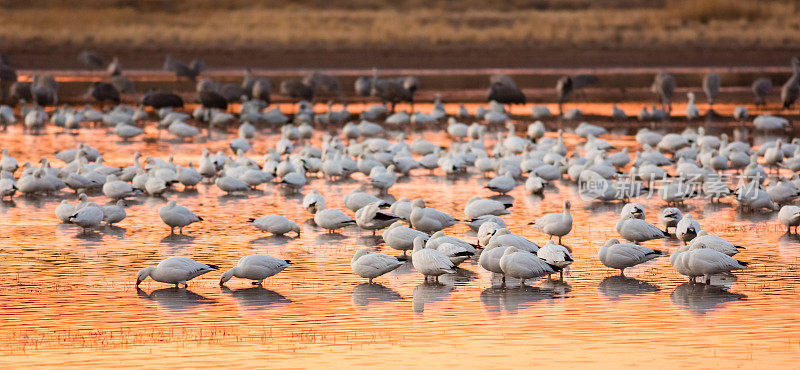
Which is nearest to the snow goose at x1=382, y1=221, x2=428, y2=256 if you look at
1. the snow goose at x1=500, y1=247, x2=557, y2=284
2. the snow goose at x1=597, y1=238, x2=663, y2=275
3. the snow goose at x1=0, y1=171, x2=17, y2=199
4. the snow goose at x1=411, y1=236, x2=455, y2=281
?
the snow goose at x1=411, y1=236, x2=455, y2=281

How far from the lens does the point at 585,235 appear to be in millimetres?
18859

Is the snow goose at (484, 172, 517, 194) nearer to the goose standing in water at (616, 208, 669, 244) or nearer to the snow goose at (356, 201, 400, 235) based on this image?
the snow goose at (356, 201, 400, 235)

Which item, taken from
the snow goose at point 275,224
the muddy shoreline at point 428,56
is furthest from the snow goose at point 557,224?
the muddy shoreline at point 428,56

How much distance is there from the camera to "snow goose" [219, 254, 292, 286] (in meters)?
14.8

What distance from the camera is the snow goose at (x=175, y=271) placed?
48.1 feet

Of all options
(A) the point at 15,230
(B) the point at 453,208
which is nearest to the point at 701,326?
(B) the point at 453,208

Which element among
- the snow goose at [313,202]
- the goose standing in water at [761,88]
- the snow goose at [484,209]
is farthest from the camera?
the goose standing in water at [761,88]

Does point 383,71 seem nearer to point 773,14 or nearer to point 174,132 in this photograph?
point 174,132

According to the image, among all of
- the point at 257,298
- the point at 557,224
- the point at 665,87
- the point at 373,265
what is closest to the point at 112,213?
the point at 257,298

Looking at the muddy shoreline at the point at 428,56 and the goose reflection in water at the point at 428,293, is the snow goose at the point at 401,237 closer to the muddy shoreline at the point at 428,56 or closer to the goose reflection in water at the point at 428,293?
the goose reflection in water at the point at 428,293

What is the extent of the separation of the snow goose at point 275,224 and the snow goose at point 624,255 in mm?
5200

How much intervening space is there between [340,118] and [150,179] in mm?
15988

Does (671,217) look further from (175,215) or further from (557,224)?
(175,215)

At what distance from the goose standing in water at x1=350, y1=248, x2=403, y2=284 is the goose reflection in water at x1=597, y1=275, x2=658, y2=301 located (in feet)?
8.26
